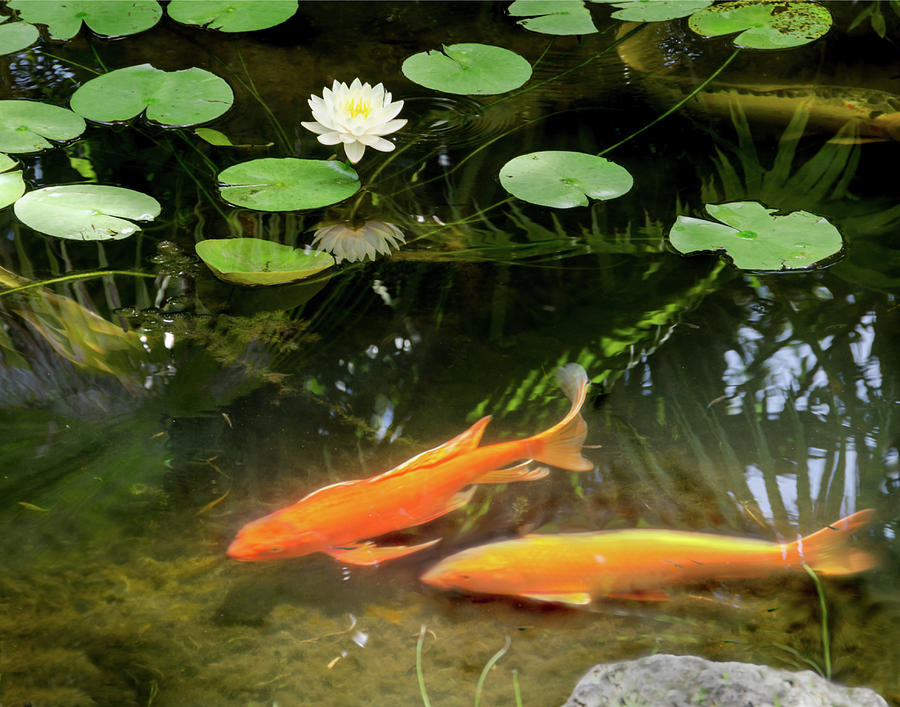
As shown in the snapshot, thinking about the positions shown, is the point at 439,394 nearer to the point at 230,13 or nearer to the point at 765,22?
the point at 230,13

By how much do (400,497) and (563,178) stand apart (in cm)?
99

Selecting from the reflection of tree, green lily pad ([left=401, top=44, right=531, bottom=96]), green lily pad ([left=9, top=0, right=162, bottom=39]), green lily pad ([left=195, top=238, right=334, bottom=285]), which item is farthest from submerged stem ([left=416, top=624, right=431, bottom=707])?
green lily pad ([left=9, top=0, right=162, bottom=39])

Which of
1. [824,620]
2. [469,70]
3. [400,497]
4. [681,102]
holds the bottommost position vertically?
[824,620]

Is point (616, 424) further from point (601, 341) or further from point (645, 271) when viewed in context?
point (645, 271)

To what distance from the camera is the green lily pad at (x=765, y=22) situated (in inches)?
96.7

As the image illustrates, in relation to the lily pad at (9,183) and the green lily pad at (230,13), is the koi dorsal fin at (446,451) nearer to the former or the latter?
the lily pad at (9,183)

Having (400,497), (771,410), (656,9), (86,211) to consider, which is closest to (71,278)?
(86,211)

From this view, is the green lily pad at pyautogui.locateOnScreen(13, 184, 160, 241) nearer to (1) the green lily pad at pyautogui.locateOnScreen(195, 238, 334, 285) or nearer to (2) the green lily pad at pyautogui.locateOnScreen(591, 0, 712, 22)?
(1) the green lily pad at pyautogui.locateOnScreen(195, 238, 334, 285)

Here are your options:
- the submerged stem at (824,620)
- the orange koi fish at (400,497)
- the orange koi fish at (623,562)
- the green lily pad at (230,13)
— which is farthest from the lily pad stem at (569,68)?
the submerged stem at (824,620)

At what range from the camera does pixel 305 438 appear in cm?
144

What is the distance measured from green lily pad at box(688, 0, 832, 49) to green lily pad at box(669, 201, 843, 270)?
889 mm

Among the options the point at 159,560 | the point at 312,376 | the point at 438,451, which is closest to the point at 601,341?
the point at 438,451

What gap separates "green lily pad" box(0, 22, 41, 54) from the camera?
7.86ft

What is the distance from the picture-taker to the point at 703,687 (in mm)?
1033
